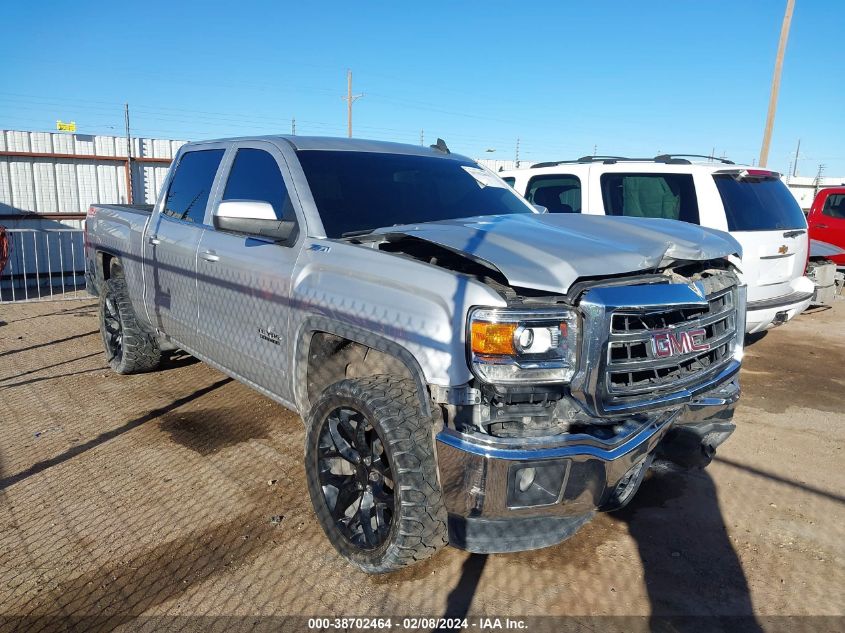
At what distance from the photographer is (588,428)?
8.34 ft

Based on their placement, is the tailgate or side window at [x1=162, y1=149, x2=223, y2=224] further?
the tailgate

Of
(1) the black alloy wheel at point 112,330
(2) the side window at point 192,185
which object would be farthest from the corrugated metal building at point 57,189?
(2) the side window at point 192,185

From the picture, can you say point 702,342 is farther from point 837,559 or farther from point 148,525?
point 148,525

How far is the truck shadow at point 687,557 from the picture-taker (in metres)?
2.64

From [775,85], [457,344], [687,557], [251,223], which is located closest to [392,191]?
[251,223]

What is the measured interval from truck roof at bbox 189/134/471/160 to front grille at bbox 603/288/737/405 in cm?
212

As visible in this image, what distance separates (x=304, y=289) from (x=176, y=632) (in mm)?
1612

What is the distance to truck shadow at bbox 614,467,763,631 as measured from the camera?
104 inches

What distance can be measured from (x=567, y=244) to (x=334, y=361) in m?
1.33

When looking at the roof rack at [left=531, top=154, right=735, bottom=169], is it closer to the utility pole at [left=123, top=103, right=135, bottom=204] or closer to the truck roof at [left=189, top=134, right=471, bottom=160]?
the truck roof at [left=189, top=134, right=471, bottom=160]

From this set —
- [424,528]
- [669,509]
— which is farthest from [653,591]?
[424,528]

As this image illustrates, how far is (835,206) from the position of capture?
467 inches

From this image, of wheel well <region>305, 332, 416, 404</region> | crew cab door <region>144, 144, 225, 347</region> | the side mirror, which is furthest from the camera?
crew cab door <region>144, 144, 225, 347</region>

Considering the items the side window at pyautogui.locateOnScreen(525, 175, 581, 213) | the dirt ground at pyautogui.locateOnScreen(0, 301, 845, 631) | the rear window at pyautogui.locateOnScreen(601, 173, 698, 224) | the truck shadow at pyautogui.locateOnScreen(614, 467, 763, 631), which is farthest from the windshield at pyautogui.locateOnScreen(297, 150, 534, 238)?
the side window at pyautogui.locateOnScreen(525, 175, 581, 213)
